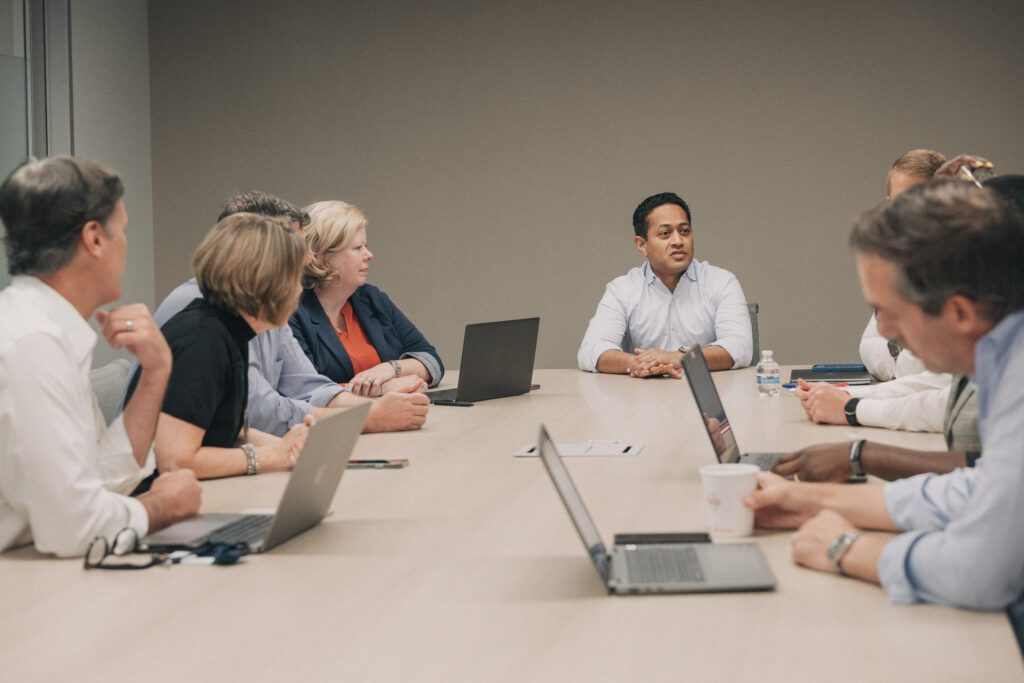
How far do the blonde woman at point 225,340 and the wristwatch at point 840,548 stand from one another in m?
1.31

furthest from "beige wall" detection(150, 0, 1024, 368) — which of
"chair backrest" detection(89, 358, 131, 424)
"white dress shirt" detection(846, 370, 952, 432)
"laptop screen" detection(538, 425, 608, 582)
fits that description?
"laptop screen" detection(538, 425, 608, 582)

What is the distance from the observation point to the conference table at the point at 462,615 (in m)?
1.28

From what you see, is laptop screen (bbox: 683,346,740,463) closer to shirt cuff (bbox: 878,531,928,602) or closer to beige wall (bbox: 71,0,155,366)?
shirt cuff (bbox: 878,531,928,602)

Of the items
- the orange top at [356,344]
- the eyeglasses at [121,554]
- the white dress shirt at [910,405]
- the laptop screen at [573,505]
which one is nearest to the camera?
the laptop screen at [573,505]

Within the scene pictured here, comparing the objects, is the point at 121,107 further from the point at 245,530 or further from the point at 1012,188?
the point at 1012,188

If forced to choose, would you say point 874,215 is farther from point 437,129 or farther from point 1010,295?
point 437,129

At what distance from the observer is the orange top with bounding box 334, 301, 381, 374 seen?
4.00m

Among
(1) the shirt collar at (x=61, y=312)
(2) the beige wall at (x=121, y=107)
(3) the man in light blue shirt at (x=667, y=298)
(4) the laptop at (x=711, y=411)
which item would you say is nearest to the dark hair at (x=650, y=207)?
(3) the man in light blue shirt at (x=667, y=298)

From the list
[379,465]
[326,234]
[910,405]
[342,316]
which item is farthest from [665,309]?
[379,465]

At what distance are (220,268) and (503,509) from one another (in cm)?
84

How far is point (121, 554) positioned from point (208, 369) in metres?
0.60

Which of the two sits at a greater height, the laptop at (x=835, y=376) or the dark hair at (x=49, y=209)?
the dark hair at (x=49, y=209)

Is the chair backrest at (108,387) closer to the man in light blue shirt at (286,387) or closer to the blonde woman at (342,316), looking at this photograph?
the man in light blue shirt at (286,387)

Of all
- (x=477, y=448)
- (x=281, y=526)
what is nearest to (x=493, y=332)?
(x=477, y=448)
